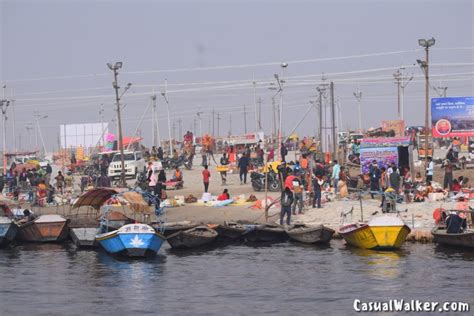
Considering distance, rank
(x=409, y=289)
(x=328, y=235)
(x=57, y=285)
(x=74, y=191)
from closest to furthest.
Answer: (x=409, y=289) < (x=57, y=285) < (x=328, y=235) < (x=74, y=191)

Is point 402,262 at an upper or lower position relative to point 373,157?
lower

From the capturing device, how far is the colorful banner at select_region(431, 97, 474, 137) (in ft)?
184

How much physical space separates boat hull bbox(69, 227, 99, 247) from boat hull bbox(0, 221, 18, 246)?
9.28 ft

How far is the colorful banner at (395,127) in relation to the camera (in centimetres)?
6742

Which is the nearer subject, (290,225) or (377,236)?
(377,236)

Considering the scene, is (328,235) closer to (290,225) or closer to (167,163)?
(290,225)

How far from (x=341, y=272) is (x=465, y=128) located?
2976 cm

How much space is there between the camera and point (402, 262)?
98.0ft

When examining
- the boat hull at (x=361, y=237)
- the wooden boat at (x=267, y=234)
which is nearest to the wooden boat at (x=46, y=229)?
the wooden boat at (x=267, y=234)

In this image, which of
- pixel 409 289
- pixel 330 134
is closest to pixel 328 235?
pixel 409 289

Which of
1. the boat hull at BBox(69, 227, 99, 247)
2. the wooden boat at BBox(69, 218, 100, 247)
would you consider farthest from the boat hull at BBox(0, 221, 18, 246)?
the boat hull at BBox(69, 227, 99, 247)

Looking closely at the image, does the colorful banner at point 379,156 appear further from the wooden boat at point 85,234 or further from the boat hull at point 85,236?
the boat hull at point 85,236

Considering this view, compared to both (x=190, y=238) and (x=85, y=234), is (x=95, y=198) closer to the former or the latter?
(x=85, y=234)

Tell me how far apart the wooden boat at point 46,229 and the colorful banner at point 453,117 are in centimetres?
2626
